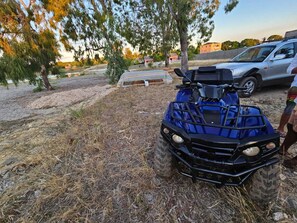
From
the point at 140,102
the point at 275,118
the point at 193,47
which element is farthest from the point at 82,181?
the point at 193,47

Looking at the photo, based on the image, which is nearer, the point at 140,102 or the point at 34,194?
the point at 34,194

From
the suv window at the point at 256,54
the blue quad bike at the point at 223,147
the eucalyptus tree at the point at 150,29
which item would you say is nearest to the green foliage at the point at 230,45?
the eucalyptus tree at the point at 150,29

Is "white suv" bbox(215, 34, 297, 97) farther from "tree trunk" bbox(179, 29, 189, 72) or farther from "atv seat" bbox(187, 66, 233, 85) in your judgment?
"tree trunk" bbox(179, 29, 189, 72)

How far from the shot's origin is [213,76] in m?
2.18

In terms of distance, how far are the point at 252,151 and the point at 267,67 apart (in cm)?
478

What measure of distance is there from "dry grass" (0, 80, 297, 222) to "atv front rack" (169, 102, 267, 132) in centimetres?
73

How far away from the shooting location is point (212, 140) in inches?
50.8

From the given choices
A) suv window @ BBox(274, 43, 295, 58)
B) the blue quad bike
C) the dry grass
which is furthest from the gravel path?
suv window @ BBox(274, 43, 295, 58)

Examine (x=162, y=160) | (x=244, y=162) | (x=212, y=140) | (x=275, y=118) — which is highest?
(x=212, y=140)

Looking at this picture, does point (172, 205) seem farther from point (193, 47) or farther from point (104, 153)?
point (193, 47)

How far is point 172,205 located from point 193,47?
10709 millimetres

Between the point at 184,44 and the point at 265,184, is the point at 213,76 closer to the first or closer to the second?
the point at 265,184

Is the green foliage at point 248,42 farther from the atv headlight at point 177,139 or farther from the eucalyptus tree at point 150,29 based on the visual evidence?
the atv headlight at point 177,139

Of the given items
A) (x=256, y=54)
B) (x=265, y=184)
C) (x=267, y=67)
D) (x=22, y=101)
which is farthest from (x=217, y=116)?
(x=22, y=101)
